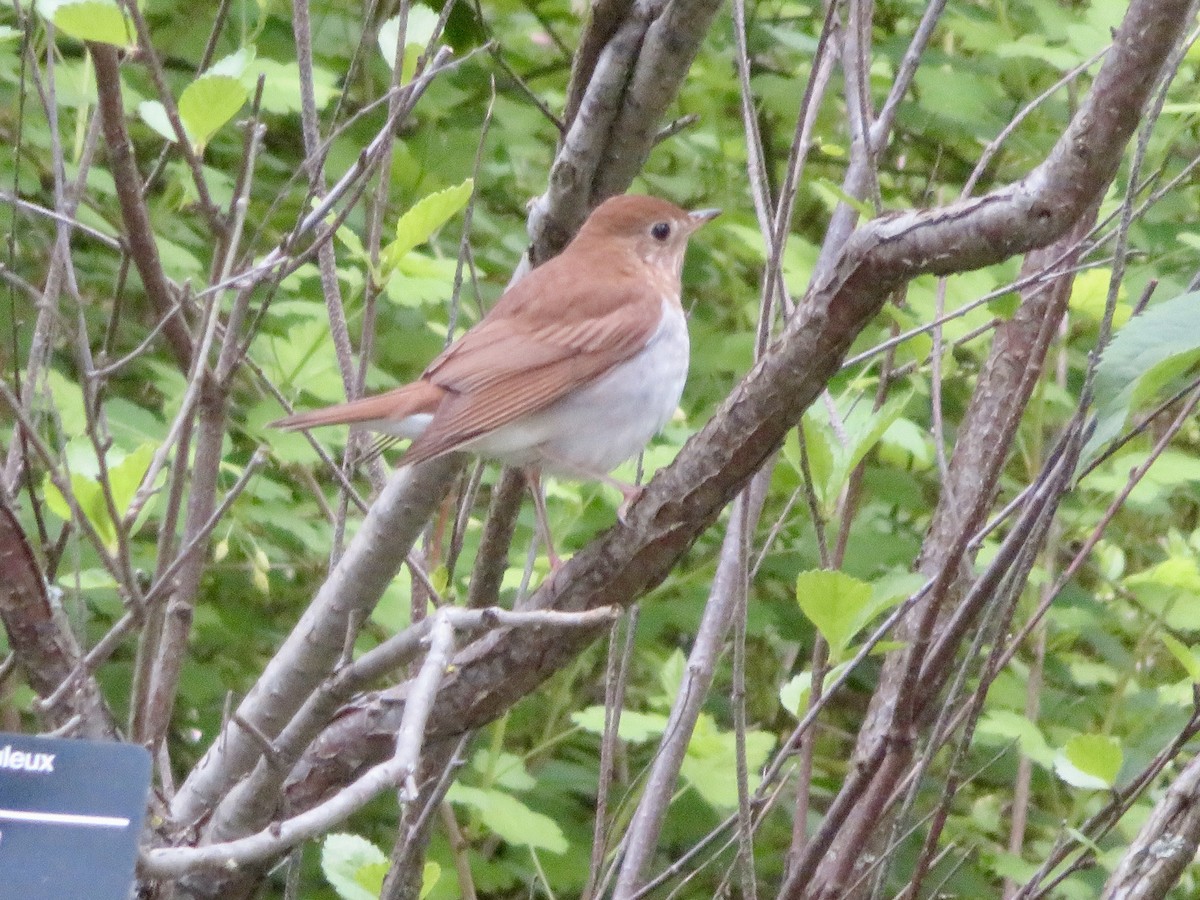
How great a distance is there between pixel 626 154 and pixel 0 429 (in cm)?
177

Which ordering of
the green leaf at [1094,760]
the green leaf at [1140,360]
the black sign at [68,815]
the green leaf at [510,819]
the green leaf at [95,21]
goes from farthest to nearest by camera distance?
the green leaf at [510,819]
the green leaf at [1094,760]
the green leaf at [95,21]
the black sign at [68,815]
the green leaf at [1140,360]

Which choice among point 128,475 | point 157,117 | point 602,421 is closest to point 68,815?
point 128,475

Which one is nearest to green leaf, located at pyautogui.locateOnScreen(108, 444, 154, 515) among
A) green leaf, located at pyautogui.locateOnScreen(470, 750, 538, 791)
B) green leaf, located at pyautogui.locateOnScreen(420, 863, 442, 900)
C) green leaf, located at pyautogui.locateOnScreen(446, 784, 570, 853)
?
green leaf, located at pyautogui.locateOnScreen(420, 863, 442, 900)

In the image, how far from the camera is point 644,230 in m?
3.31

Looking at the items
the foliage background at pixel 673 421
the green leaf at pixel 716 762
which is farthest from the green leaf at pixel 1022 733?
the green leaf at pixel 716 762

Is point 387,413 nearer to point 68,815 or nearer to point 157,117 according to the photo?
point 157,117

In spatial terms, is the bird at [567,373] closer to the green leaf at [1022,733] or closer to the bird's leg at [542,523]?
the bird's leg at [542,523]

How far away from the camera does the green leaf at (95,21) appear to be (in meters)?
1.66

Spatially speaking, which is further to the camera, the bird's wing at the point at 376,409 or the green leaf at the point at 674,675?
the green leaf at the point at 674,675

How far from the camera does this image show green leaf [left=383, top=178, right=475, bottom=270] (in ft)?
6.88

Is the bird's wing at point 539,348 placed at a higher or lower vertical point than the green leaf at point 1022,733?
higher

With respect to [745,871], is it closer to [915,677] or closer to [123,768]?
[915,677]

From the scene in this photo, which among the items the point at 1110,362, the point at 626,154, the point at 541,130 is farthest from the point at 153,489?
the point at 541,130

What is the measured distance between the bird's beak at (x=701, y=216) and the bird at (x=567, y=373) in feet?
0.61
